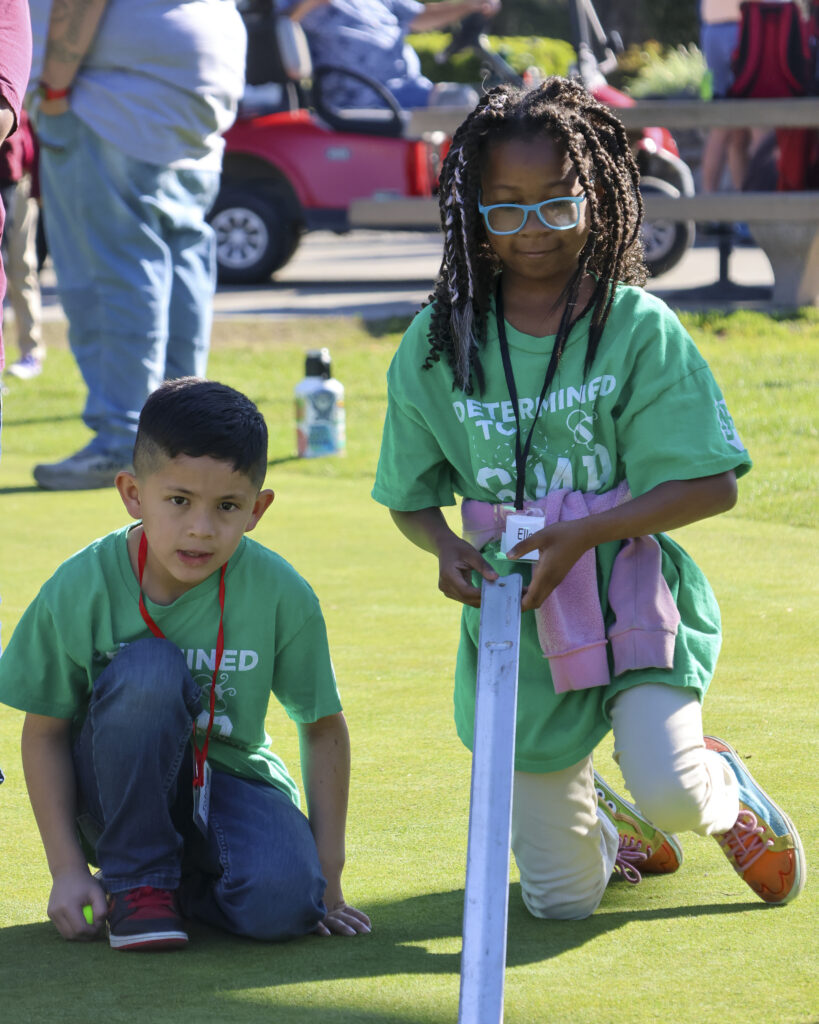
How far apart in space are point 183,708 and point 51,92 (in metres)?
3.88

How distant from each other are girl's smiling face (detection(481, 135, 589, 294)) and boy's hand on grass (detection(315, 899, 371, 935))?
1048mm

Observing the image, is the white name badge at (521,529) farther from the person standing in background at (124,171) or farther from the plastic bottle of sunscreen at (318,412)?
the plastic bottle of sunscreen at (318,412)

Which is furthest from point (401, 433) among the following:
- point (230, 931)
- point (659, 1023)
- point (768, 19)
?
point (768, 19)

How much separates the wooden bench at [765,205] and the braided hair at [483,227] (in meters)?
7.23

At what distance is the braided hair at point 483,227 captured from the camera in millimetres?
2684

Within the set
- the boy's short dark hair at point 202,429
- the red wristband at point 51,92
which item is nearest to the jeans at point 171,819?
the boy's short dark hair at point 202,429

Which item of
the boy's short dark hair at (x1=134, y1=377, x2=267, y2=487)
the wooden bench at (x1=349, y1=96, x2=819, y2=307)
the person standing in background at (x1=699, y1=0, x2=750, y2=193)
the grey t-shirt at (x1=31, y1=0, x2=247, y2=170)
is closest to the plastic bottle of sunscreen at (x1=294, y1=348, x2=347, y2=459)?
the grey t-shirt at (x1=31, y1=0, x2=247, y2=170)

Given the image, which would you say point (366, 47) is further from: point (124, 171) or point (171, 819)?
point (171, 819)

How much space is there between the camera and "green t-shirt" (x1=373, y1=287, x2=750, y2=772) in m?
2.65

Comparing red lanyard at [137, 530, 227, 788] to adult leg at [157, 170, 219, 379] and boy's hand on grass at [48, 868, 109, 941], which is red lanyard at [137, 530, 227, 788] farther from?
adult leg at [157, 170, 219, 379]

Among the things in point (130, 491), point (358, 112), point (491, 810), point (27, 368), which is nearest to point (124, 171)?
point (27, 368)

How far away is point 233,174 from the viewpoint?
12.4 m

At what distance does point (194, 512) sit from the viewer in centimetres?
254

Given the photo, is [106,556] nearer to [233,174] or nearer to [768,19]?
[768,19]
